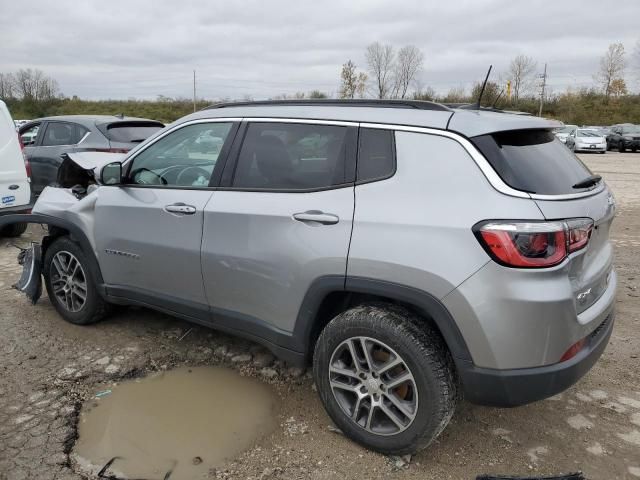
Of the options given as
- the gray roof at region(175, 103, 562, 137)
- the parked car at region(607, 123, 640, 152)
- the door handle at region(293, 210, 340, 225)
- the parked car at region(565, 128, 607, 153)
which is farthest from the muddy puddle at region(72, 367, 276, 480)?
the parked car at region(607, 123, 640, 152)

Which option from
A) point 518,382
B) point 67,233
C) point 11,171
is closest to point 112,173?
point 67,233

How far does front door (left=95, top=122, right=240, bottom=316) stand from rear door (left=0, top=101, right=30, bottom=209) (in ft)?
12.3

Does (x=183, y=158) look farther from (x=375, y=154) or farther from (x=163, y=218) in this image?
(x=375, y=154)

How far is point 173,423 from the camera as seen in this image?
10.1 feet

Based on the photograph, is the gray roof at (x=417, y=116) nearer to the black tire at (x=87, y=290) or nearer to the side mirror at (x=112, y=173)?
the side mirror at (x=112, y=173)

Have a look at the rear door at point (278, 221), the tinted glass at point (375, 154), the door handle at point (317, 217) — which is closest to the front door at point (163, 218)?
the rear door at point (278, 221)

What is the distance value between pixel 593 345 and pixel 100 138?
25.6ft

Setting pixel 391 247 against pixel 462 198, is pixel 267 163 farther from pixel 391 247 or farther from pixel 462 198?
pixel 462 198

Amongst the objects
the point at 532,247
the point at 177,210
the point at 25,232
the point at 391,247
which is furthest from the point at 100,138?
the point at 532,247

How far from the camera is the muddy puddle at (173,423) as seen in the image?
107 inches

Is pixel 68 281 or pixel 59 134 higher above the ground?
pixel 59 134

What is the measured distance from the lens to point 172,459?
2.75 m

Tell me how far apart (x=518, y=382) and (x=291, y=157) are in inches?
65.0

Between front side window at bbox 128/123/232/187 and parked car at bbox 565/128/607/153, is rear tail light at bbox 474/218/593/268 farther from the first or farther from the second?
parked car at bbox 565/128/607/153
